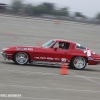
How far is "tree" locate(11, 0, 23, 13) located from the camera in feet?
182

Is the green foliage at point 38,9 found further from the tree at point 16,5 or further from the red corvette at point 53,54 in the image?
the red corvette at point 53,54

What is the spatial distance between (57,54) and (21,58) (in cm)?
174

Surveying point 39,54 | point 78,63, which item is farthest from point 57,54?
point 78,63

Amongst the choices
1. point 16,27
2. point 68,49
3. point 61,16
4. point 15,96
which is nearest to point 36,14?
point 61,16

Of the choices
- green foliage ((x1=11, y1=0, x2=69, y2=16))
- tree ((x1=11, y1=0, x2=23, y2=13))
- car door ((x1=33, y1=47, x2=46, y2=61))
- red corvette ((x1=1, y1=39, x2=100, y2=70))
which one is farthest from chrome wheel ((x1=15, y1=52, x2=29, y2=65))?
tree ((x1=11, y1=0, x2=23, y2=13))

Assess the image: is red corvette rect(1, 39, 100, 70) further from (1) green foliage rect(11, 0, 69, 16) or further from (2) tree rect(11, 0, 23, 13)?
(2) tree rect(11, 0, 23, 13)

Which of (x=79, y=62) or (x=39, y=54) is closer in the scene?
(x=39, y=54)

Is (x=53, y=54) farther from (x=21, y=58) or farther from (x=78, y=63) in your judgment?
(x=21, y=58)

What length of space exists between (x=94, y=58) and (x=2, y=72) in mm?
Answer: 5306

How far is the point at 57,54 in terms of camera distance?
16.6 m

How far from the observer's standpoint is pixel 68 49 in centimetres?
1684

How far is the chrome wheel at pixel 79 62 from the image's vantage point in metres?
16.9

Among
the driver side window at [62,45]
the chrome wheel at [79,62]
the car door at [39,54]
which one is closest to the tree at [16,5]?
the driver side window at [62,45]

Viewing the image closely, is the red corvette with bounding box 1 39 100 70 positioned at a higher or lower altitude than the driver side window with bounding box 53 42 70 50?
lower
